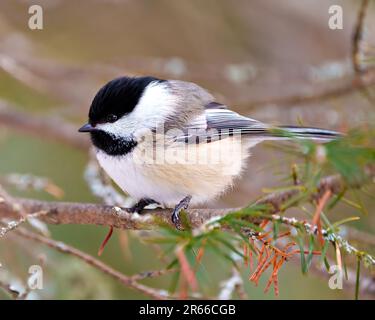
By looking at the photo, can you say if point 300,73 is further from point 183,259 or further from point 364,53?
point 183,259

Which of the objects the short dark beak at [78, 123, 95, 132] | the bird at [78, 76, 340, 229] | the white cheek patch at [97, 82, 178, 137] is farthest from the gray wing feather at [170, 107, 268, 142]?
the short dark beak at [78, 123, 95, 132]

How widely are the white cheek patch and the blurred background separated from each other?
48 cm

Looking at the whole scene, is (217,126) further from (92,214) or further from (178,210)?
(92,214)

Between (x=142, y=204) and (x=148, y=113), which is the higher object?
(x=148, y=113)

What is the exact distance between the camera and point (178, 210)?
1.87 m

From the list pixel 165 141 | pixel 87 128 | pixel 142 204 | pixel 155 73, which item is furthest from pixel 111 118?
pixel 155 73

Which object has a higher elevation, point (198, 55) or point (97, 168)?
point (198, 55)

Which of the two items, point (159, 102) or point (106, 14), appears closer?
point (159, 102)

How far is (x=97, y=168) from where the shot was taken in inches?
95.2

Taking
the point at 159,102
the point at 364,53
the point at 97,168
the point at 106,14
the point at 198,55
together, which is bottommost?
the point at 97,168

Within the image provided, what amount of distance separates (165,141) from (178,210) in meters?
0.27

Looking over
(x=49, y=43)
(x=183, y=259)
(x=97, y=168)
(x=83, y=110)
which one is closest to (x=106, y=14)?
(x=49, y=43)

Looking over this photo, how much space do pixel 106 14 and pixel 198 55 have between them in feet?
2.43
